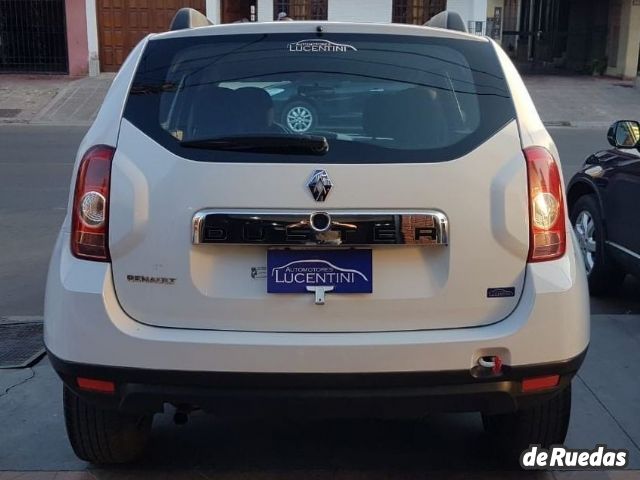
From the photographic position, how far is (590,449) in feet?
12.0

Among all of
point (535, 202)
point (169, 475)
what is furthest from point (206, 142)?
point (169, 475)

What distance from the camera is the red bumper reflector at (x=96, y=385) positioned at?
2941mm

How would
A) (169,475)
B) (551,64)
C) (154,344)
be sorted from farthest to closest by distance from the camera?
1. (551,64)
2. (169,475)
3. (154,344)

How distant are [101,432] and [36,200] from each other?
22.2 ft

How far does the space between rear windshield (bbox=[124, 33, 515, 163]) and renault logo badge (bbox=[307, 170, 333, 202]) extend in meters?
0.23

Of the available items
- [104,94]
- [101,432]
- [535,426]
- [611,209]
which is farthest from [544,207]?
[104,94]

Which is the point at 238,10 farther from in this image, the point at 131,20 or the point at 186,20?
the point at 186,20

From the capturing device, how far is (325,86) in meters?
3.29

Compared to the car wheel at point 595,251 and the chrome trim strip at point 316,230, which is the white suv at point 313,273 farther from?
the car wheel at point 595,251

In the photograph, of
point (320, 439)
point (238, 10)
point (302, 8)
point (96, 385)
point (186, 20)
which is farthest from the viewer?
point (238, 10)

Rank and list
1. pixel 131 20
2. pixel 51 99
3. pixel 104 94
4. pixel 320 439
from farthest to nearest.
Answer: pixel 131 20 → pixel 104 94 → pixel 51 99 → pixel 320 439

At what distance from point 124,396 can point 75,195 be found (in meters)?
0.74

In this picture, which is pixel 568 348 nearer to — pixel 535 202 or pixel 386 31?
pixel 535 202

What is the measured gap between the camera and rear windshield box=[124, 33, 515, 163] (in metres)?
3.06
